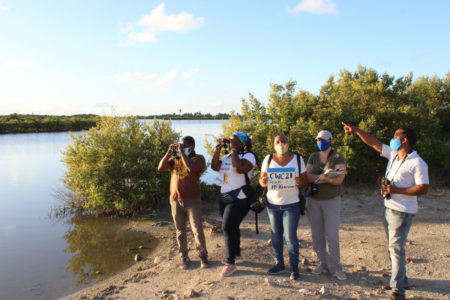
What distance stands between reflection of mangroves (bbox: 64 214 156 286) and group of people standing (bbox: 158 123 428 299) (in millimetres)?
2453

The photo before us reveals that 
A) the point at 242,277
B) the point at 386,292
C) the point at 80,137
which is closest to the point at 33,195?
the point at 80,137

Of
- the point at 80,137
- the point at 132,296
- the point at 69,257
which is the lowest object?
the point at 69,257

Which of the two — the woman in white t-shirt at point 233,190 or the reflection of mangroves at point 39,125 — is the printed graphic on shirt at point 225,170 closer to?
the woman in white t-shirt at point 233,190

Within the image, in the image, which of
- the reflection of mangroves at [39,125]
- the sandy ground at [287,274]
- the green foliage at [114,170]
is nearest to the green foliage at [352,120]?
the green foliage at [114,170]

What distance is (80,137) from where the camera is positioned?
427 inches

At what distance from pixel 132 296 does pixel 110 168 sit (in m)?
6.21

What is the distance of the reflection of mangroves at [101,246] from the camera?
Answer: 24.1 feet

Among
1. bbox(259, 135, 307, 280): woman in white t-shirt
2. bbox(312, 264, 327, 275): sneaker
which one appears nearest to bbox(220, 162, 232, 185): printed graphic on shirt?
bbox(259, 135, 307, 280): woman in white t-shirt

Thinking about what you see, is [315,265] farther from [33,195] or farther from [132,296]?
[33,195]

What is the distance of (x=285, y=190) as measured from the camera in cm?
480

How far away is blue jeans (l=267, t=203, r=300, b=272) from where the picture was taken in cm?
482

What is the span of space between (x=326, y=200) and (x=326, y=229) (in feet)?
1.45

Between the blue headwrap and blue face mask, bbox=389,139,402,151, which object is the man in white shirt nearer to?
blue face mask, bbox=389,139,402,151

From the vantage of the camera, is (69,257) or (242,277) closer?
(242,277)
